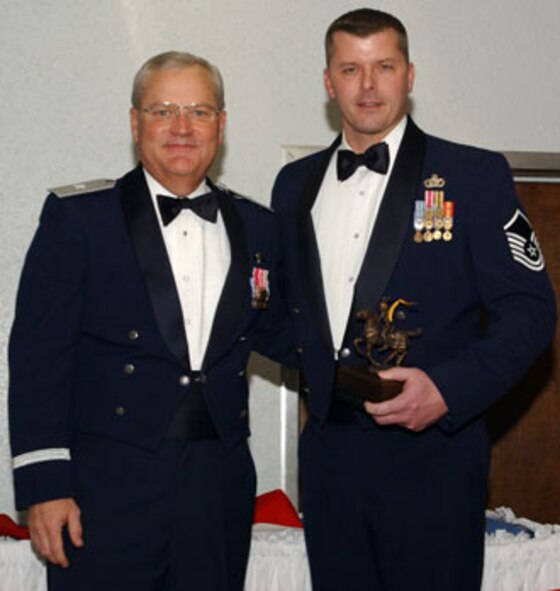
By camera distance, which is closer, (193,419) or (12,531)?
(193,419)

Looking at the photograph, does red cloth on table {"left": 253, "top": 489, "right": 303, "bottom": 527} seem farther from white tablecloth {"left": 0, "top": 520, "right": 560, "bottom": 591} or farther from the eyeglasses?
the eyeglasses

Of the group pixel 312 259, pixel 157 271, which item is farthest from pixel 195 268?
pixel 312 259

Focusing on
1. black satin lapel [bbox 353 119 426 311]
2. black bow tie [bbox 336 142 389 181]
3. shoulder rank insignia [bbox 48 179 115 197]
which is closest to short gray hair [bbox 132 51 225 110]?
shoulder rank insignia [bbox 48 179 115 197]

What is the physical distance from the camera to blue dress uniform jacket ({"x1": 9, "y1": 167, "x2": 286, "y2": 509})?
2.29 meters

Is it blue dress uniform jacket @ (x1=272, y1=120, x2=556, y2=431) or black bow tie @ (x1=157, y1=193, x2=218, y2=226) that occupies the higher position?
black bow tie @ (x1=157, y1=193, x2=218, y2=226)

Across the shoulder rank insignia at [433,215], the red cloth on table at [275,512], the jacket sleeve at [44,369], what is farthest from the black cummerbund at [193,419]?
the red cloth on table at [275,512]

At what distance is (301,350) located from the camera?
2.66 m

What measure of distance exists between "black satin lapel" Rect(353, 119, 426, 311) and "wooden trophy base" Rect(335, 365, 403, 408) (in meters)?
0.18

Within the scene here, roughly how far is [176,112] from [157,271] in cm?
38

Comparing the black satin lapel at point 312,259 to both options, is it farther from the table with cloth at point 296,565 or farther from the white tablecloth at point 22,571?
the white tablecloth at point 22,571

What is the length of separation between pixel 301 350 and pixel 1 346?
5.95 ft

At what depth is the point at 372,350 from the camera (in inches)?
97.3

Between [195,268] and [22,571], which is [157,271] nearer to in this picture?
[195,268]

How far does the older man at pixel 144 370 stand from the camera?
7.50 feet
